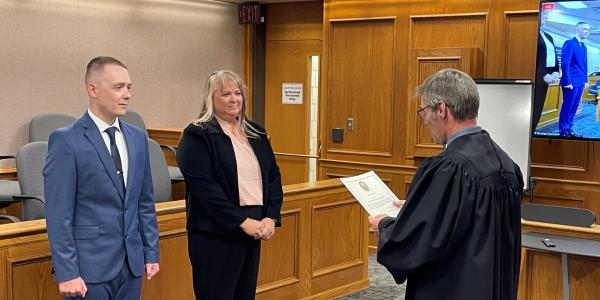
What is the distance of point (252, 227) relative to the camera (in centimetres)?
301

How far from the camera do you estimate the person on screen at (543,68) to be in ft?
17.0

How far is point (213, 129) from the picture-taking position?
119 inches

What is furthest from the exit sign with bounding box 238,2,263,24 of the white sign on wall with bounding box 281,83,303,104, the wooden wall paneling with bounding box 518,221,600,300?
the wooden wall paneling with bounding box 518,221,600,300

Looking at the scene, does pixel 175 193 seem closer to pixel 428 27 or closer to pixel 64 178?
pixel 428 27

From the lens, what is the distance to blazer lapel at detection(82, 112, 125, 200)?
8.07 ft

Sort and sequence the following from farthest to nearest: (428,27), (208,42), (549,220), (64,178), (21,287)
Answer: (208,42) → (428,27) → (549,220) → (21,287) → (64,178)

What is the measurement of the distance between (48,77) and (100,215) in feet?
14.1

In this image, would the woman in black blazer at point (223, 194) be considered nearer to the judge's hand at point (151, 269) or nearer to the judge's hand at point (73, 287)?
the judge's hand at point (151, 269)

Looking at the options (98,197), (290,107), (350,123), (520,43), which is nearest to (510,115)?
(520,43)

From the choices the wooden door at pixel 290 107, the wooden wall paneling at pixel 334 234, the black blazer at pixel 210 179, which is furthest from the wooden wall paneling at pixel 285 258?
the wooden door at pixel 290 107

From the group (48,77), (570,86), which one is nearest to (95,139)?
(570,86)

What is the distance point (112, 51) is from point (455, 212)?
5.34m

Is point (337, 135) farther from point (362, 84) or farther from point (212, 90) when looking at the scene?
point (212, 90)

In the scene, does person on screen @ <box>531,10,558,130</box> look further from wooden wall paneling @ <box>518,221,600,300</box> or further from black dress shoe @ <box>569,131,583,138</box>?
wooden wall paneling @ <box>518,221,600,300</box>
